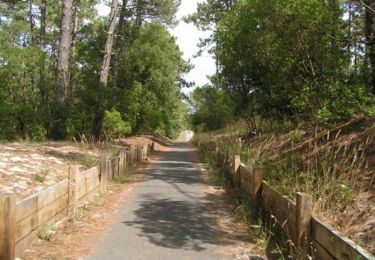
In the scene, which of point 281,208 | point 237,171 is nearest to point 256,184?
point 281,208

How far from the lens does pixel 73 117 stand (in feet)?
51.4

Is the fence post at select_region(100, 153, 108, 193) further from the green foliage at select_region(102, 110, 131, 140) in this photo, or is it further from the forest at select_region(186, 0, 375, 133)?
the green foliage at select_region(102, 110, 131, 140)

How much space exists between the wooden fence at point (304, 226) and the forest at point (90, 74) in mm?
6779

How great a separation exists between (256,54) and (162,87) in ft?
50.3

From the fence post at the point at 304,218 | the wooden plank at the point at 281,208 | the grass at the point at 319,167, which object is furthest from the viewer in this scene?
the grass at the point at 319,167

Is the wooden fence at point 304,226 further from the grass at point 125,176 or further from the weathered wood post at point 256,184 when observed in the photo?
the grass at point 125,176

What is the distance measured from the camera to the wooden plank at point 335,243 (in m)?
3.47

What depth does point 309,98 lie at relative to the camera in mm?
10586

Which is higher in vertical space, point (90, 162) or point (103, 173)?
point (90, 162)

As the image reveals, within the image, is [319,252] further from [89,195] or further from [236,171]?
[236,171]

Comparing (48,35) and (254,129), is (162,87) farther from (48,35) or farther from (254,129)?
(48,35)

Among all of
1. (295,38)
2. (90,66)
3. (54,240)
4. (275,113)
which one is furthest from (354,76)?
(90,66)

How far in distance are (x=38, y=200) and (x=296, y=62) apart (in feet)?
26.7

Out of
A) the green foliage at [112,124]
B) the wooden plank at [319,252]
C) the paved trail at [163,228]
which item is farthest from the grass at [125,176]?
the wooden plank at [319,252]
